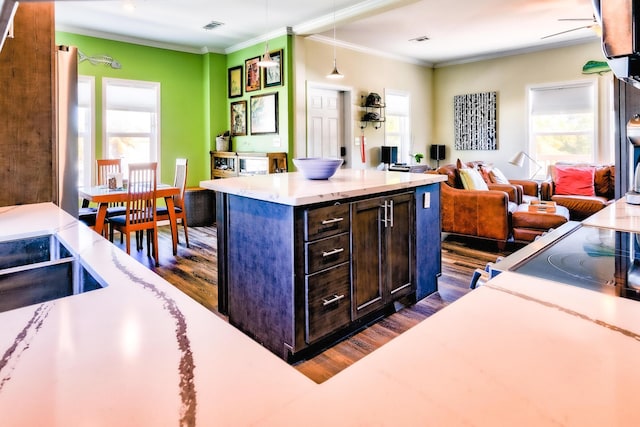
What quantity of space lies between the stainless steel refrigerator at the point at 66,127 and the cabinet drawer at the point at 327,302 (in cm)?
141

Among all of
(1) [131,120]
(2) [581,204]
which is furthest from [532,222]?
(1) [131,120]

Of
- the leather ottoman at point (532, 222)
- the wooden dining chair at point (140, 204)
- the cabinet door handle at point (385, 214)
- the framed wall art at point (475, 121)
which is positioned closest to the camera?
the cabinet door handle at point (385, 214)

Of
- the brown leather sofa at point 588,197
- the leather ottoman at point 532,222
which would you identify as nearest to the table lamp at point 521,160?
the brown leather sofa at point 588,197

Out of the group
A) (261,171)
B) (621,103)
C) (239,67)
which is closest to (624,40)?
(621,103)

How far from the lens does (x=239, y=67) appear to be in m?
6.49

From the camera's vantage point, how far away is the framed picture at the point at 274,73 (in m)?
5.69

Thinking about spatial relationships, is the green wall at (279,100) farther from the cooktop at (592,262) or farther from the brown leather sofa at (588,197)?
the cooktop at (592,262)

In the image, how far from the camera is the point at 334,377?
1.91 ft

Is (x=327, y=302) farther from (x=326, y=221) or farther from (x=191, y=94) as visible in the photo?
(x=191, y=94)

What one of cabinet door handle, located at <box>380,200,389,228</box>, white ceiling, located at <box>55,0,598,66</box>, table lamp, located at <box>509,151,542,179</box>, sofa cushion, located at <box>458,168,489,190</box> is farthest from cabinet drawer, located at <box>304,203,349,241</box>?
table lamp, located at <box>509,151,542,179</box>

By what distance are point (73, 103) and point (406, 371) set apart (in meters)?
2.54

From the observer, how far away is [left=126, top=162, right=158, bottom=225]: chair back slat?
410cm

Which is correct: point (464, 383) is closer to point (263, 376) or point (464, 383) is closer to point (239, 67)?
point (263, 376)

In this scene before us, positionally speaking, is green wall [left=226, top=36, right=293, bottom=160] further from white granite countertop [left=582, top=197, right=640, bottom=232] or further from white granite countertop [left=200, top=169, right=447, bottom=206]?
white granite countertop [left=582, top=197, right=640, bottom=232]
